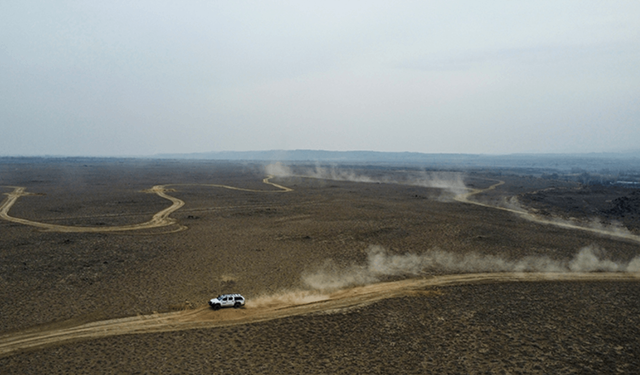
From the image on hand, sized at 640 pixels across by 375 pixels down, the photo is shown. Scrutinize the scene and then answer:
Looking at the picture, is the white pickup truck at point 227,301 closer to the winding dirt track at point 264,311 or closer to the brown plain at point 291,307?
the winding dirt track at point 264,311

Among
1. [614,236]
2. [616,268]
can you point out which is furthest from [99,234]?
[614,236]

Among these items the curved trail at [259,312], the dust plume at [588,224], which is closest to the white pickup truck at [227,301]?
the curved trail at [259,312]

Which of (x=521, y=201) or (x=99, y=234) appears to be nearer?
(x=99, y=234)

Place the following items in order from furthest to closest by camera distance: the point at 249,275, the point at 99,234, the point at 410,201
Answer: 1. the point at 410,201
2. the point at 99,234
3. the point at 249,275

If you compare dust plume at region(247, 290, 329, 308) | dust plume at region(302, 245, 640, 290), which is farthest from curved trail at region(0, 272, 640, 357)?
dust plume at region(302, 245, 640, 290)

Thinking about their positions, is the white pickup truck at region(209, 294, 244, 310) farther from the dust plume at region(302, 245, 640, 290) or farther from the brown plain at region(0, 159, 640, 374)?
the dust plume at region(302, 245, 640, 290)

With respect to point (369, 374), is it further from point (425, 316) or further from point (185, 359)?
point (185, 359)
